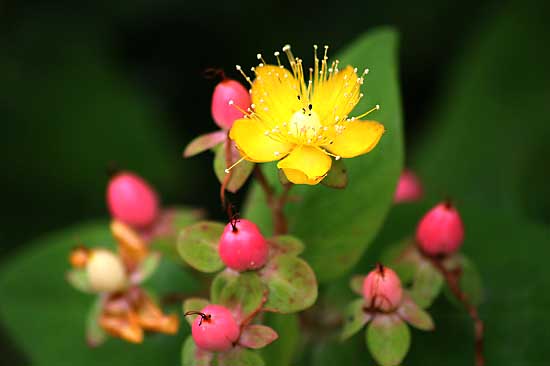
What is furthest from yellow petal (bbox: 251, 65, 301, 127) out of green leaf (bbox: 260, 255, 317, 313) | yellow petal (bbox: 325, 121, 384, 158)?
green leaf (bbox: 260, 255, 317, 313)

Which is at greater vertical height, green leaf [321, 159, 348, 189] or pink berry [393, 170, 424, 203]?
pink berry [393, 170, 424, 203]

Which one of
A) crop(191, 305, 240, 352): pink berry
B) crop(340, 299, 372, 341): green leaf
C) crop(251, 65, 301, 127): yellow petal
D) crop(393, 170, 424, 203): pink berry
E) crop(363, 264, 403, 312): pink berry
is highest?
crop(393, 170, 424, 203): pink berry

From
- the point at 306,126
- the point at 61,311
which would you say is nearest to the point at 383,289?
the point at 306,126

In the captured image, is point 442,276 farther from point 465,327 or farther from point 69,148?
point 69,148

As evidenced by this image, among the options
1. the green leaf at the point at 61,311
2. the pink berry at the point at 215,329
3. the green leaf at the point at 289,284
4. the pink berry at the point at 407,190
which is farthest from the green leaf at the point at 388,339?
the pink berry at the point at 407,190

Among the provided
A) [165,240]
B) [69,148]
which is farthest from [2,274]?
[69,148]

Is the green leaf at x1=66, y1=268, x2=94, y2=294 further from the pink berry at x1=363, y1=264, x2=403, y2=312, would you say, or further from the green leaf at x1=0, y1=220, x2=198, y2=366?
the pink berry at x1=363, y1=264, x2=403, y2=312

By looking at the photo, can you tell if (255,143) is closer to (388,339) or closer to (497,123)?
(388,339)
